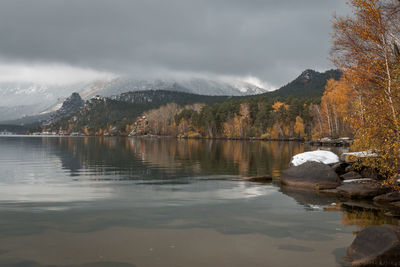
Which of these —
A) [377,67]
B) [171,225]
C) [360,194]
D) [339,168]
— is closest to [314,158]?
[339,168]

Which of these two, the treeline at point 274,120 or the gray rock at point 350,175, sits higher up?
the treeline at point 274,120

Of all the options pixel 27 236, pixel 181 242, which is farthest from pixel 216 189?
pixel 27 236

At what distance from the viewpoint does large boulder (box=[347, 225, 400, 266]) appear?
32.2ft

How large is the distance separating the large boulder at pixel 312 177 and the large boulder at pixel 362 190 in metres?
1.54

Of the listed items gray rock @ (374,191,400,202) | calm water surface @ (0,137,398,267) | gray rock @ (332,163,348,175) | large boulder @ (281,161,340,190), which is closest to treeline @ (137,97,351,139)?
gray rock @ (332,163,348,175)

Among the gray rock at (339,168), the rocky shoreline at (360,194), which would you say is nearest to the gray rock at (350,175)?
the rocky shoreline at (360,194)

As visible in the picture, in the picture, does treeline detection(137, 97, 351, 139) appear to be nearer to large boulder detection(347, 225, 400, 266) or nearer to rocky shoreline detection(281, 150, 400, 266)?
rocky shoreline detection(281, 150, 400, 266)

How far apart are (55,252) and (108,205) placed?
7.47 meters

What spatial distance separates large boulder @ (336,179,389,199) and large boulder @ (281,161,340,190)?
5.04ft

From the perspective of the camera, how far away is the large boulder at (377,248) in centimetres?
982

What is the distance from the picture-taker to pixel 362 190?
69.9 ft

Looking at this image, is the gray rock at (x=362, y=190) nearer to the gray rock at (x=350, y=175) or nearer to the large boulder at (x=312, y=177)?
the large boulder at (x=312, y=177)

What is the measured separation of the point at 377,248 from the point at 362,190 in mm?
12274

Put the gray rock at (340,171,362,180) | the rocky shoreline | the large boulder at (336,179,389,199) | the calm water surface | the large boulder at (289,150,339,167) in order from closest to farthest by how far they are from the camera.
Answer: the rocky shoreline
the calm water surface
the large boulder at (336,179,389,199)
the gray rock at (340,171,362,180)
the large boulder at (289,150,339,167)
